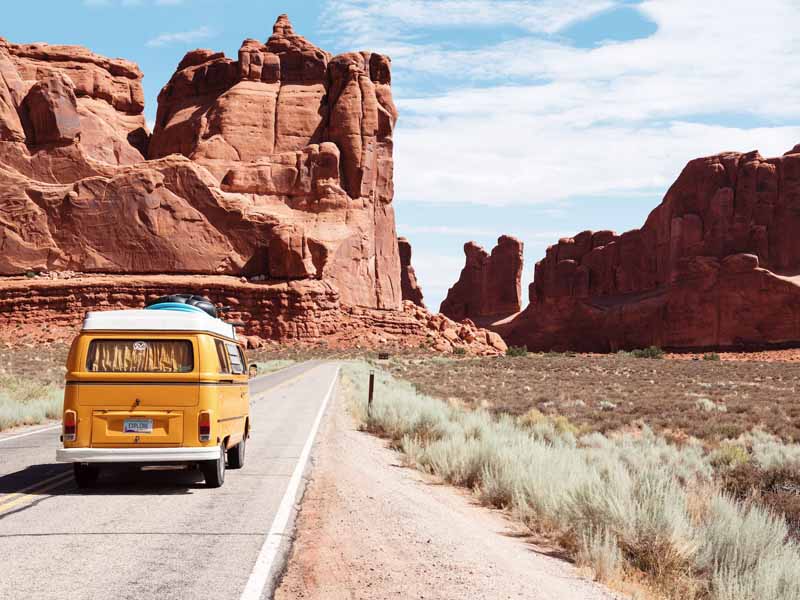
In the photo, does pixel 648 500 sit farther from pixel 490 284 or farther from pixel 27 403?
pixel 490 284

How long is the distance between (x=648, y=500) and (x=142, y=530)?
15.8 feet

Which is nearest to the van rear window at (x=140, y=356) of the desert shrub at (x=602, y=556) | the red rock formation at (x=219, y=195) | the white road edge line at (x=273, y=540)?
the white road edge line at (x=273, y=540)

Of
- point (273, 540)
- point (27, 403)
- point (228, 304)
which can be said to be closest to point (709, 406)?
point (27, 403)

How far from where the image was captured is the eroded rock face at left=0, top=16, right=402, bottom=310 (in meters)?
82.8

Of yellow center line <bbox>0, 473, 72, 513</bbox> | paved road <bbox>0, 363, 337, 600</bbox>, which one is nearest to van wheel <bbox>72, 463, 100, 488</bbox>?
paved road <bbox>0, 363, 337, 600</bbox>

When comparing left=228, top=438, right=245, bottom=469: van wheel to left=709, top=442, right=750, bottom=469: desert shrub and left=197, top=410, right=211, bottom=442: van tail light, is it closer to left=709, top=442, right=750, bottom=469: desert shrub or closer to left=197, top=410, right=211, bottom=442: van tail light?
left=197, top=410, right=211, bottom=442: van tail light

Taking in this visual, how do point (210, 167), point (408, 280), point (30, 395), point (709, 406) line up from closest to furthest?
1. point (30, 395)
2. point (709, 406)
3. point (210, 167)
4. point (408, 280)

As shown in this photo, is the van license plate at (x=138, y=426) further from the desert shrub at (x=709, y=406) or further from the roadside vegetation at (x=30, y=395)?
the desert shrub at (x=709, y=406)

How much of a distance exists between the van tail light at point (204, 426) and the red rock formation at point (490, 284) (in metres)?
126

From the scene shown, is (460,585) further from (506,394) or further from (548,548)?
(506,394)

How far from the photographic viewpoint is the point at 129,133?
107875 millimetres

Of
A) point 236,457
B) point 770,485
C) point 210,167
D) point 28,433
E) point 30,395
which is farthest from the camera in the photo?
point 210,167

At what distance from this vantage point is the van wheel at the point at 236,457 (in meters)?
12.1

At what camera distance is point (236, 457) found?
1221cm
